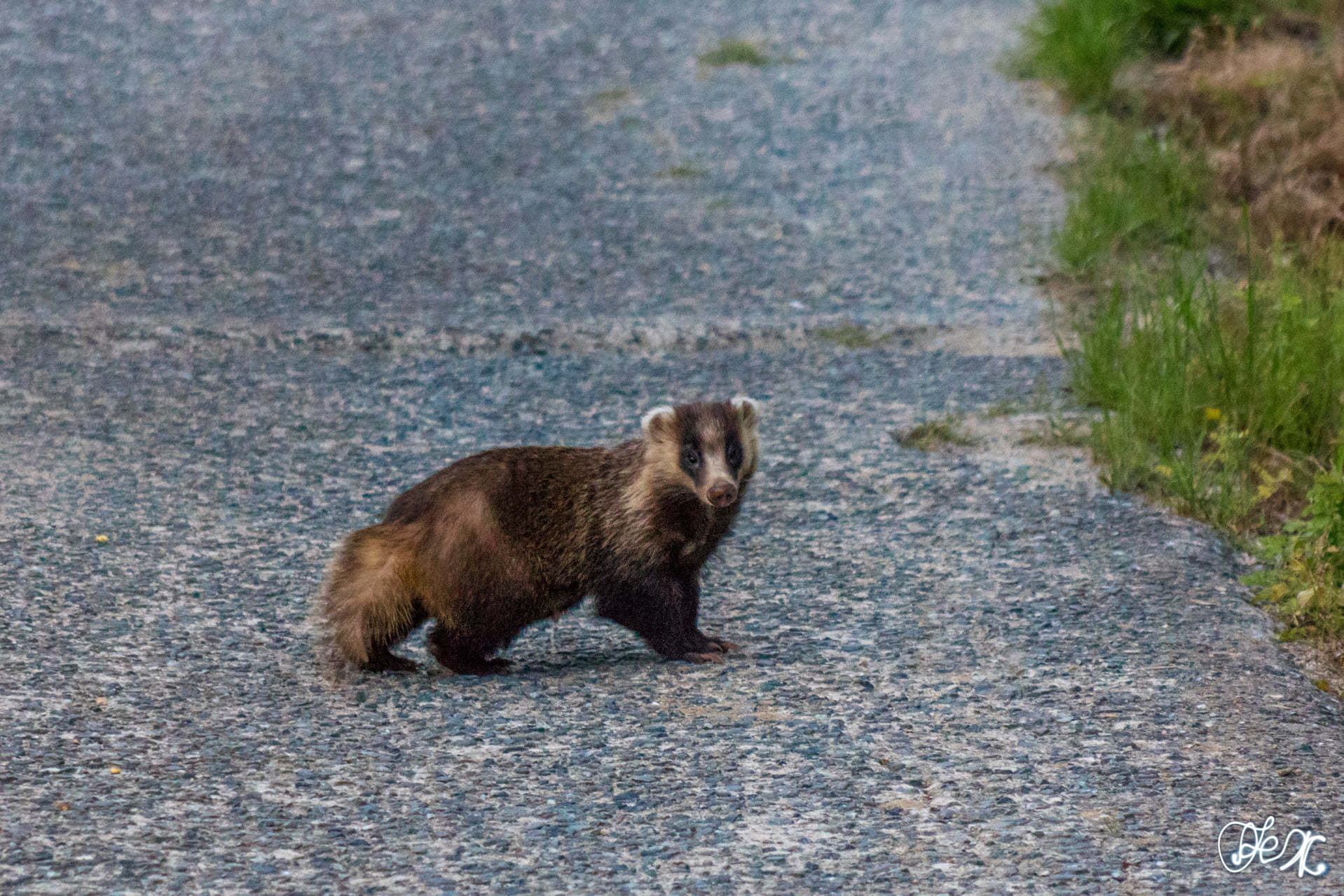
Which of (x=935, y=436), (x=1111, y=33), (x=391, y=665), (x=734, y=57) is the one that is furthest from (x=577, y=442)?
(x=734, y=57)

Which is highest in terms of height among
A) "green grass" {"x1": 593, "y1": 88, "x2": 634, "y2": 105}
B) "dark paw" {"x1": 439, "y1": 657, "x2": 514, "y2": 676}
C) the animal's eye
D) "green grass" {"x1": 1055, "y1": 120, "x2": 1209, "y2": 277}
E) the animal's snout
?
"green grass" {"x1": 593, "y1": 88, "x2": 634, "y2": 105}

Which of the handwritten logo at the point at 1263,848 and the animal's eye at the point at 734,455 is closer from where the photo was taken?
the handwritten logo at the point at 1263,848

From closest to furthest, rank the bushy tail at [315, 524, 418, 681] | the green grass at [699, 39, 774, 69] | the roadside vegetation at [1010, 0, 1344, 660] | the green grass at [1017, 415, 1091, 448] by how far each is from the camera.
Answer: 1. the bushy tail at [315, 524, 418, 681]
2. the roadside vegetation at [1010, 0, 1344, 660]
3. the green grass at [1017, 415, 1091, 448]
4. the green grass at [699, 39, 774, 69]

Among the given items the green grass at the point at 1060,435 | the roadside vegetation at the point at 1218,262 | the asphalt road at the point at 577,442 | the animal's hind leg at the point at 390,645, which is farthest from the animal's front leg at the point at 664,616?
the green grass at the point at 1060,435

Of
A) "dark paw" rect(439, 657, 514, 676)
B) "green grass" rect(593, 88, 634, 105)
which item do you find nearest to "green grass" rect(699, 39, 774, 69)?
"green grass" rect(593, 88, 634, 105)

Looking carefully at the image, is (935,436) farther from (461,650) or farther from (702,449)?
(461,650)

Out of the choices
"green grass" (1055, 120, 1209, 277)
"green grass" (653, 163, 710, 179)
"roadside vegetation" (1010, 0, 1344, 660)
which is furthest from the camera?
"green grass" (653, 163, 710, 179)

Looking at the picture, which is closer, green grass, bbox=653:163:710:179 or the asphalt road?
the asphalt road

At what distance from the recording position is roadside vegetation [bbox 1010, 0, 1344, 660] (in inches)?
241

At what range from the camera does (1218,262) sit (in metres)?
8.98

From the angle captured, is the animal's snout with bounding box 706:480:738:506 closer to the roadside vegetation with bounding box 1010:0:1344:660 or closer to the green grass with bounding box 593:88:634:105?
the roadside vegetation with bounding box 1010:0:1344:660

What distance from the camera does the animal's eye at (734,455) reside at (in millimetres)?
4992

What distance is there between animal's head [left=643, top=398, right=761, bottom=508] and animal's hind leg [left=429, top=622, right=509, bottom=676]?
80cm

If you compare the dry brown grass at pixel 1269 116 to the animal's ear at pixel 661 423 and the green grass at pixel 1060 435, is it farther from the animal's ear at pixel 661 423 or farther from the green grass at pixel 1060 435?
the animal's ear at pixel 661 423
